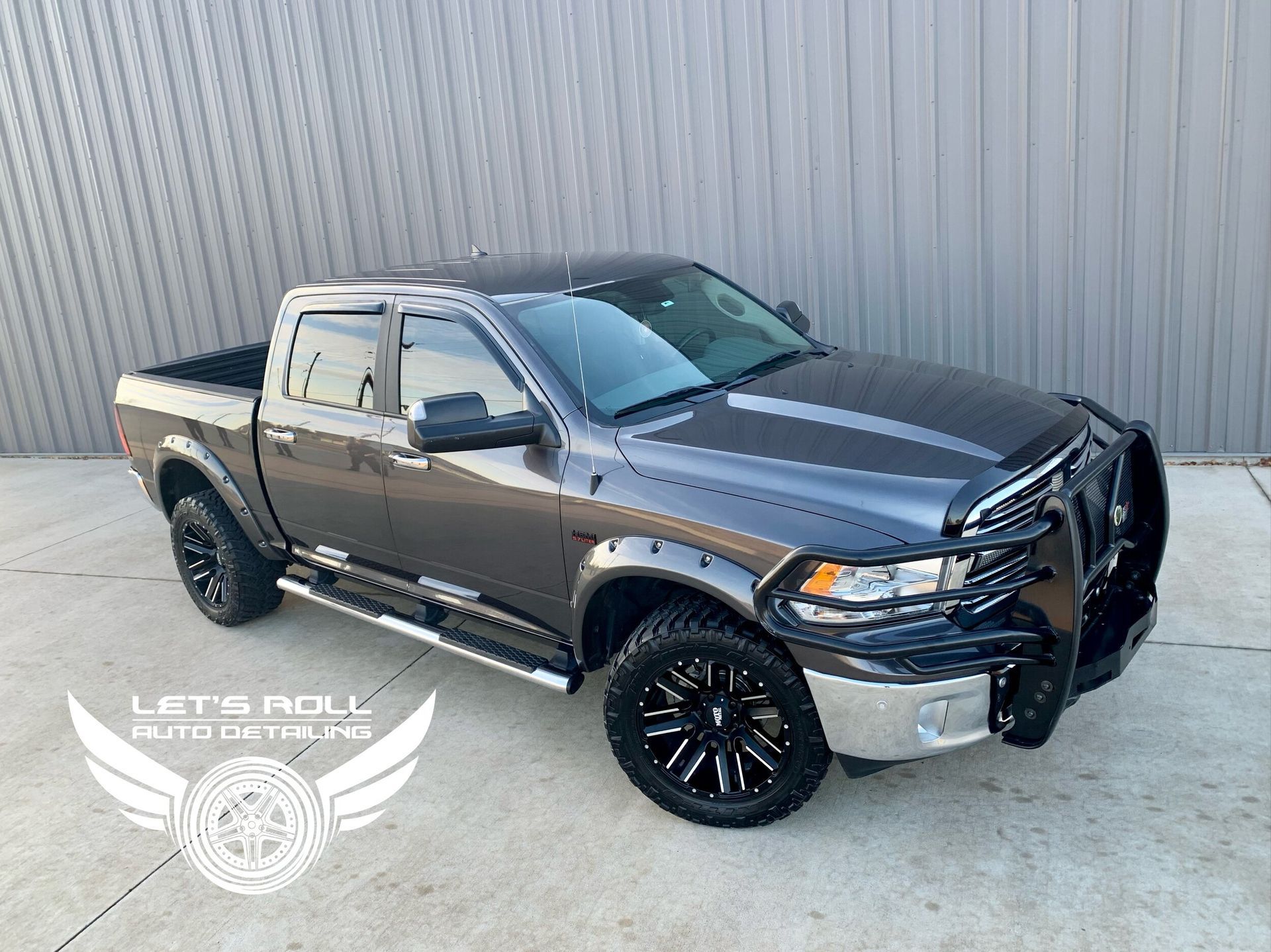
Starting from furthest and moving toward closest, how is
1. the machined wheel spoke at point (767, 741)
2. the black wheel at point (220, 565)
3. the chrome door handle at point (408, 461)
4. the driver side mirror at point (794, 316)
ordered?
the black wheel at point (220, 565), the driver side mirror at point (794, 316), the chrome door handle at point (408, 461), the machined wheel spoke at point (767, 741)

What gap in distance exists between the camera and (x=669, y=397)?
3.85 meters

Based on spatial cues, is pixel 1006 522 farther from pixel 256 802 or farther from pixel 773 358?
pixel 256 802

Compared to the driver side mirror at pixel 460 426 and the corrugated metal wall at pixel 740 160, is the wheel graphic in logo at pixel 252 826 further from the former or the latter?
the corrugated metal wall at pixel 740 160

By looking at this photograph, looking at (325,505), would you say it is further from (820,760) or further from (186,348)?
(186,348)

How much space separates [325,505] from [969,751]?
2925mm

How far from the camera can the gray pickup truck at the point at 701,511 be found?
2.97m

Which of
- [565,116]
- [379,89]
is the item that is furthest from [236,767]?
[379,89]

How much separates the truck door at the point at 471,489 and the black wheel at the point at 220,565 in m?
1.40

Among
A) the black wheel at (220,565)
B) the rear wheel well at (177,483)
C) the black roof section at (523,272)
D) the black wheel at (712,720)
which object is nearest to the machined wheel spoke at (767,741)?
the black wheel at (712,720)

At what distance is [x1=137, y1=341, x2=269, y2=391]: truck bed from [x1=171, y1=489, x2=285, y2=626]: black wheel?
77cm

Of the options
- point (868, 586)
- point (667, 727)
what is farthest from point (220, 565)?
point (868, 586)

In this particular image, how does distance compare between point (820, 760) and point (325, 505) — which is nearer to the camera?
point (820, 760)

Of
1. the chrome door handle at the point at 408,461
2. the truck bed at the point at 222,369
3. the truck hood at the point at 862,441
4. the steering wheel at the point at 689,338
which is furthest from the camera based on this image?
the truck bed at the point at 222,369

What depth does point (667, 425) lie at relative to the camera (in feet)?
11.8
